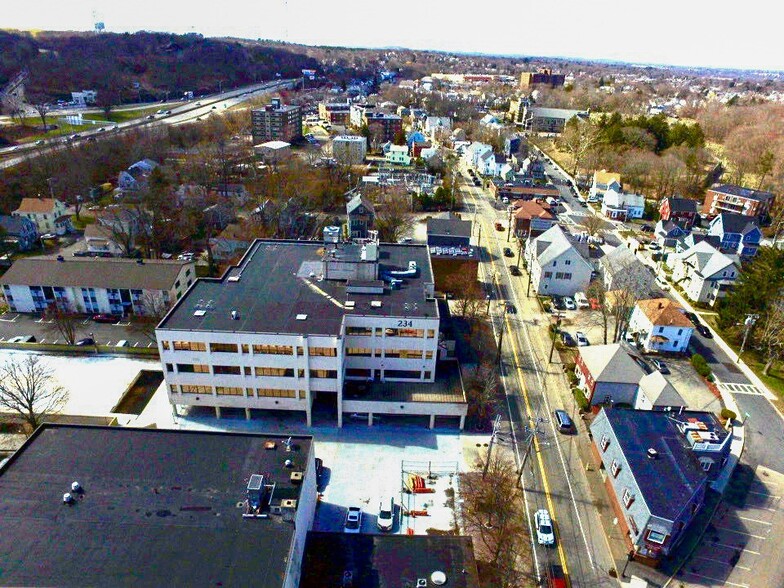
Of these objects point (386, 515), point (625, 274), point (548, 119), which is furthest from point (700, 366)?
point (548, 119)

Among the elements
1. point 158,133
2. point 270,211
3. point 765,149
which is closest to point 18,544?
point 270,211

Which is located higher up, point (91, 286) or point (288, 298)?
point (288, 298)

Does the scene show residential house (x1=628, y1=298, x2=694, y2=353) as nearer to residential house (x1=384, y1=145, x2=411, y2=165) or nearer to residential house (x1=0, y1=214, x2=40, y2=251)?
residential house (x1=0, y1=214, x2=40, y2=251)

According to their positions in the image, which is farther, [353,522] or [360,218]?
[360,218]

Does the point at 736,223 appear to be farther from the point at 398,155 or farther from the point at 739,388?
the point at 398,155

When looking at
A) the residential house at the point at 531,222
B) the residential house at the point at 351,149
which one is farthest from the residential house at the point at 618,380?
the residential house at the point at 351,149
